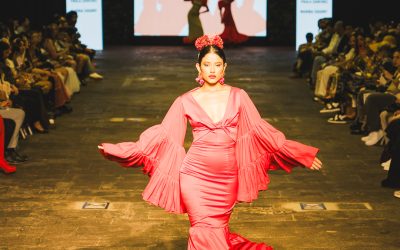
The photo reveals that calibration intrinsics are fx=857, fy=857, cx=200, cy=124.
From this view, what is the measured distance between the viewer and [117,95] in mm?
13734

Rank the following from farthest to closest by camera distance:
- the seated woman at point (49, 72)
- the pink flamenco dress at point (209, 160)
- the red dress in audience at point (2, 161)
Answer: the seated woman at point (49, 72) → the red dress in audience at point (2, 161) → the pink flamenco dress at point (209, 160)

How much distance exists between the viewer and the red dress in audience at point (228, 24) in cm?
2266

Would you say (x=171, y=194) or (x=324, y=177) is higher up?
(x=171, y=194)

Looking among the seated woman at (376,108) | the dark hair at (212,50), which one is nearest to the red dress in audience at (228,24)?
the seated woman at (376,108)

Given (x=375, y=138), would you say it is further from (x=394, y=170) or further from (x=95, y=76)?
(x=95, y=76)

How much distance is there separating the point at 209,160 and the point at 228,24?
18563 millimetres

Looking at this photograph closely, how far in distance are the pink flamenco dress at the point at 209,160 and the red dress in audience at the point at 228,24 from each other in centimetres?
1815

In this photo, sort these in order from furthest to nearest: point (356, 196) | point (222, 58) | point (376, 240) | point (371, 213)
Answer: point (356, 196) → point (371, 213) → point (376, 240) → point (222, 58)

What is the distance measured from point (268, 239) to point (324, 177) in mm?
2267

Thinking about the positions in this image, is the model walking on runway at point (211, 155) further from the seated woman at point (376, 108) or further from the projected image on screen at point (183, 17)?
the projected image on screen at point (183, 17)

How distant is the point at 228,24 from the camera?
22.8 meters

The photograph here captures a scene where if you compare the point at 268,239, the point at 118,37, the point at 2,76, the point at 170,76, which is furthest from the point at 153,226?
the point at 118,37

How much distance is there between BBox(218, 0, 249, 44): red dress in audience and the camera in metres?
22.7

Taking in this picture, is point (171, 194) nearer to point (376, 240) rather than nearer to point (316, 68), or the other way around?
point (376, 240)
